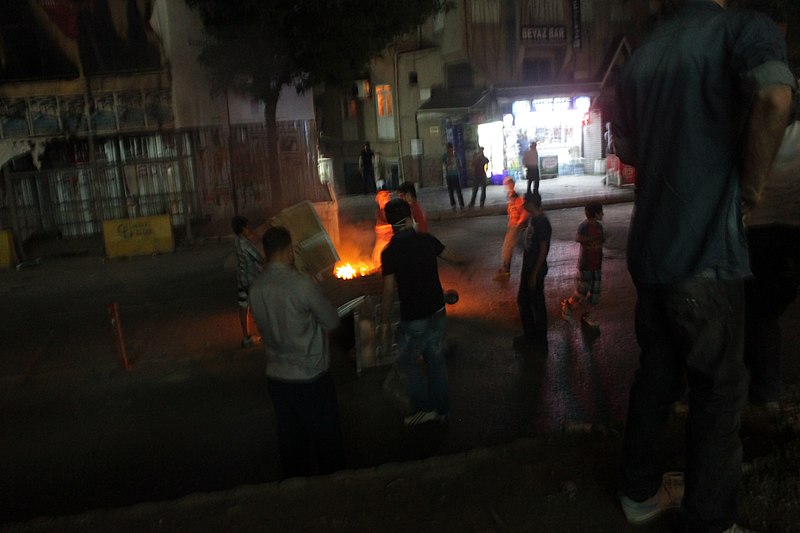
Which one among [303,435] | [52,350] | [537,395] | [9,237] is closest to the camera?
[303,435]

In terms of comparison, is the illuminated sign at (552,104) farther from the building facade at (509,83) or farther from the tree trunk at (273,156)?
the tree trunk at (273,156)

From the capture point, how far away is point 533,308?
7.39m

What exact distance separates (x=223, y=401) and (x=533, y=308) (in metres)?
3.36

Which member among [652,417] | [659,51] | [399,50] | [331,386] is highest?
[399,50]

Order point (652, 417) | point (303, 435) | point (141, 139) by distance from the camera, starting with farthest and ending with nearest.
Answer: point (141, 139) → point (303, 435) → point (652, 417)

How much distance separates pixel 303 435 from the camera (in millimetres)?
4469

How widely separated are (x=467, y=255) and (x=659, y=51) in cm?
1107

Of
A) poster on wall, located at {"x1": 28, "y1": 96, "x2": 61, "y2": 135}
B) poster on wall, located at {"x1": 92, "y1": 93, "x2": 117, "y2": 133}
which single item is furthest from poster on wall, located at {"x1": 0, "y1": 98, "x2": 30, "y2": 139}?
poster on wall, located at {"x1": 92, "y1": 93, "x2": 117, "y2": 133}

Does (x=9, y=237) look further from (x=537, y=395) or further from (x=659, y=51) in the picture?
(x=659, y=51)

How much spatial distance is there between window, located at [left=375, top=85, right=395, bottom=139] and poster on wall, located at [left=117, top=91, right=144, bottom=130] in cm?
1577

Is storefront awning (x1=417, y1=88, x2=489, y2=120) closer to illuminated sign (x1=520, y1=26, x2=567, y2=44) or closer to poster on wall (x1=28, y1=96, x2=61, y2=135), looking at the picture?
illuminated sign (x1=520, y1=26, x2=567, y2=44)

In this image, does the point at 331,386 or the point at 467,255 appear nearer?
the point at 331,386

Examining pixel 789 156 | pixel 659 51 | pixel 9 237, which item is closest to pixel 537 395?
pixel 789 156

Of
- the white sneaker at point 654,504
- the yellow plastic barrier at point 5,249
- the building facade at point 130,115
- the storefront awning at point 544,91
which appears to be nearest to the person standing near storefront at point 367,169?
the storefront awning at point 544,91
